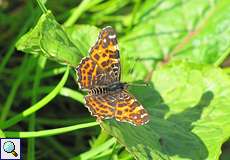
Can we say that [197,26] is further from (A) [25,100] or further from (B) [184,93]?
(A) [25,100]

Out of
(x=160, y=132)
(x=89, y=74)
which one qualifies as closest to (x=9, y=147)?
(x=89, y=74)

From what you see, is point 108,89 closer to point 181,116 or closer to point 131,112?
point 131,112

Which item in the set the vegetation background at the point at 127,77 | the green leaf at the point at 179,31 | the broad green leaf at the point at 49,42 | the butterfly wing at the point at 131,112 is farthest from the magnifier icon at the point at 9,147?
the green leaf at the point at 179,31

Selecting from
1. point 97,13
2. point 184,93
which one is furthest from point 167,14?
point 184,93

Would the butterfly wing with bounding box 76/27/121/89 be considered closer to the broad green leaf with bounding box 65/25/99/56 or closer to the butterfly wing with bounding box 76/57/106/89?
the butterfly wing with bounding box 76/57/106/89

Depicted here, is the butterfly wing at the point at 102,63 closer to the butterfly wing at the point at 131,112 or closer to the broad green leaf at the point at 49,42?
the broad green leaf at the point at 49,42

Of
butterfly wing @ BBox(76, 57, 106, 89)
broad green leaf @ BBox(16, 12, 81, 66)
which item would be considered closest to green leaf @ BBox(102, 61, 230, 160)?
butterfly wing @ BBox(76, 57, 106, 89)
